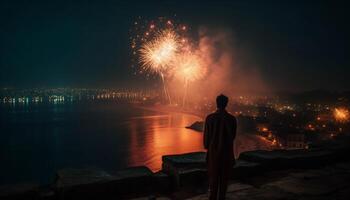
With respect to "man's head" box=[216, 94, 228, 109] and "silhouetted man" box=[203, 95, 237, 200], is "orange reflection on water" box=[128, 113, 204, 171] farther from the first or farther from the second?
"man's head" box=[216, 94, 228, 109]

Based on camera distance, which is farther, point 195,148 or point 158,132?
point 158,132

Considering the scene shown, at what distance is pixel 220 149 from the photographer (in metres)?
2.96

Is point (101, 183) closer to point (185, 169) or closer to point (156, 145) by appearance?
point (185, 169)

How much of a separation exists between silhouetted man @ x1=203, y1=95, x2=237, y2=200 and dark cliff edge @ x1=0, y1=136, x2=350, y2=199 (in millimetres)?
1043

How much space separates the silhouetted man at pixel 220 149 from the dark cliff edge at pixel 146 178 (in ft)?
3.42

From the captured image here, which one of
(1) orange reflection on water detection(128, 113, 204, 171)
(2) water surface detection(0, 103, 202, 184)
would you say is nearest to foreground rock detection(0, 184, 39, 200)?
(2) water surface detection(0, 103, 202, 184)

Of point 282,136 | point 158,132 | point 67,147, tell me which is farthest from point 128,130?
point 282,136

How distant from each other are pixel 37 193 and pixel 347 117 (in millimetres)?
52317

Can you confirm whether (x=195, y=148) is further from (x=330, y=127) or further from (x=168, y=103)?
(x=168, y=103)

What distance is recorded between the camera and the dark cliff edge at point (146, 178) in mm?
3275

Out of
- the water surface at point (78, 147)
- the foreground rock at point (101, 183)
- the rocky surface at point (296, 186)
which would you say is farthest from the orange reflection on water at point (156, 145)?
the foreground rock at point (101, 183)

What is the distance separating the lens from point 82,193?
3.36m

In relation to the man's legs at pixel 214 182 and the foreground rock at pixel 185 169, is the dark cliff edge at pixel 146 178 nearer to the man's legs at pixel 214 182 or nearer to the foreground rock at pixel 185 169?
the foreground rock at pixel 185 169

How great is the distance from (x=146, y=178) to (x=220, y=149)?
138 centimetres
